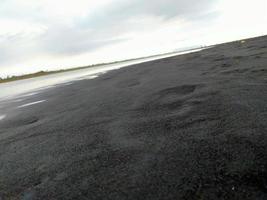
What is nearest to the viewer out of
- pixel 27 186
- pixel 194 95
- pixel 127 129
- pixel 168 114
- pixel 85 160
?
pixel 27 186

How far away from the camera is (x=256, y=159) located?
2.14 meters

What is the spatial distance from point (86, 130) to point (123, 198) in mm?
2169

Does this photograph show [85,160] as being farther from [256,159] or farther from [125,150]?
[256,159]

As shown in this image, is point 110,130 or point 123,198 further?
point 110,130

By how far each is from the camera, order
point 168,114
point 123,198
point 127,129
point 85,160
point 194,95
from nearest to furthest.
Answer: point 123,198 → point 85,160 → point 127,129 → point 168,114 → point 194,95

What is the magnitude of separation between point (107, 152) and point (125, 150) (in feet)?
0.70

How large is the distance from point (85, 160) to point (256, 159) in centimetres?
167

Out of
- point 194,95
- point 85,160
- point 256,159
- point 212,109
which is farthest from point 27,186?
point 194,95

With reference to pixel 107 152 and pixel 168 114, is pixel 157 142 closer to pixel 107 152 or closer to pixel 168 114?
pixel 107 152

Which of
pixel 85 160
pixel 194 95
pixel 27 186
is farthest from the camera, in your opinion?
pixel 194 95

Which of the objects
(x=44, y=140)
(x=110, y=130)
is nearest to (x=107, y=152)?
(x=110, y=130)

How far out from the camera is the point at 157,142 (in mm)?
2949

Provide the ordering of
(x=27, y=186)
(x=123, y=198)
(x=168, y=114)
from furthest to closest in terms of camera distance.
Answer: (x=168, y=114) → (x=27, y=186) → (x=123, y=198)

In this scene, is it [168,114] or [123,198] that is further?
[168,114]
